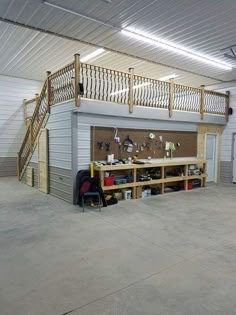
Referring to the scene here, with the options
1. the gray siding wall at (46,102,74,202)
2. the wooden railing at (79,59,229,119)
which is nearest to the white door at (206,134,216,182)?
the wooden railing at (79,59,229,119)

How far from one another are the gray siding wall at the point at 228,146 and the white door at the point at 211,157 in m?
0.32

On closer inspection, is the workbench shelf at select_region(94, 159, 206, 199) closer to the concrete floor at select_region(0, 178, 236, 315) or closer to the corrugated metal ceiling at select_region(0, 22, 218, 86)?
the concrete floor at select_region(0, 178, 236, 315)

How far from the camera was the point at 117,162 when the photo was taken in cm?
676

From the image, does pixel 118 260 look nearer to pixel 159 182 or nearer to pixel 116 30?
pixel 159 182

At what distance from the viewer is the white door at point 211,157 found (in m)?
9.69

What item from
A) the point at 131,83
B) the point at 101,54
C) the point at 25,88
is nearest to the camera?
the point at 131,83

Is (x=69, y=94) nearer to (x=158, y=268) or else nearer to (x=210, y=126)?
(x=158, y=268)

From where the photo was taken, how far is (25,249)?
352 cm

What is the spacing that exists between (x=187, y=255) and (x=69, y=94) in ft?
15.3

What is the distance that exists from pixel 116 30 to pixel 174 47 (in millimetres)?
1895

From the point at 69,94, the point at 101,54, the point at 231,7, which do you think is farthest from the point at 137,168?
the point at 231,7

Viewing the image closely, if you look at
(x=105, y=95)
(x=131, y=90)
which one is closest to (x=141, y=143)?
(x=131, y=90)

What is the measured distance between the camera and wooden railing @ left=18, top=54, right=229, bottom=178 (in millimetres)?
6188

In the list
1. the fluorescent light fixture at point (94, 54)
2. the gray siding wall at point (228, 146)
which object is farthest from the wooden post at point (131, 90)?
the gray siding wall at point (228, 146)
